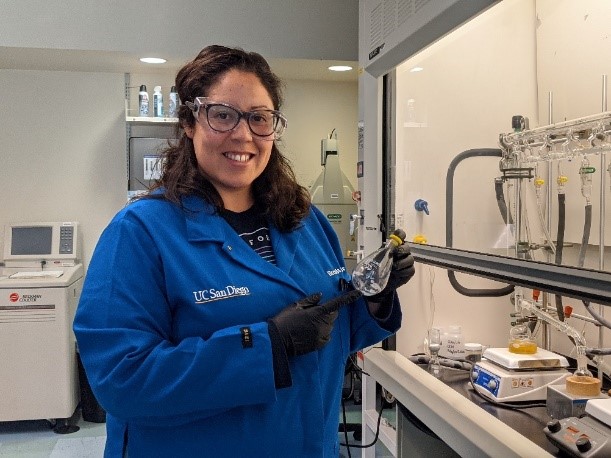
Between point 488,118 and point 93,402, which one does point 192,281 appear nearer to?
point 488,118

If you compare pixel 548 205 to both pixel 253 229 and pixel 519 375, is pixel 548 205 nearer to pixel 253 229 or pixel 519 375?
pixel 519 375

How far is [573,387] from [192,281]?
3.63 feet

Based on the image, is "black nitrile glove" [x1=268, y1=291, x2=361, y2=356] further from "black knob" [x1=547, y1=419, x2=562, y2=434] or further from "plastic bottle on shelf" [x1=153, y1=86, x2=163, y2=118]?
"plastic bottle on shelf" [x1=153, y1=86, x2=163, y2=118]

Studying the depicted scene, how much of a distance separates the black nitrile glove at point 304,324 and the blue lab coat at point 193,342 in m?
0.04

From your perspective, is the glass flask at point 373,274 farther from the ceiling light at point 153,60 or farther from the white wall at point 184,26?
the ceiling light at point 153,60

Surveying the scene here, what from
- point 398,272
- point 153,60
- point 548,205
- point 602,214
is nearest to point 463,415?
point 398,272

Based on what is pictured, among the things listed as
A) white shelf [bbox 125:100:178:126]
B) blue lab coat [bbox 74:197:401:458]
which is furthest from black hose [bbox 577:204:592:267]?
white shelf [bbox 125:100:178:126]

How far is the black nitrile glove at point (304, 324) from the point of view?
3.68 feet

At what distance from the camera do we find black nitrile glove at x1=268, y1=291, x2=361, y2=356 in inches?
44.2

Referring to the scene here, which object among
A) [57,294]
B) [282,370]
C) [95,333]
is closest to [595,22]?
[282,370]

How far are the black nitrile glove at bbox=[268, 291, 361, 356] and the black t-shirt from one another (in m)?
0.16

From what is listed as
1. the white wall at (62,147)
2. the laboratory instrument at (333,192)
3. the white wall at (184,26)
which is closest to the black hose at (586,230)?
the laboratory instrument at (333,192)

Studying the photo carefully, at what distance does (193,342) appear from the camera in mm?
1087

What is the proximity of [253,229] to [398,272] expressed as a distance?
1.15 feet
